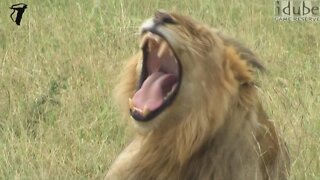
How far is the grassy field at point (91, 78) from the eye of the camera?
3.98m

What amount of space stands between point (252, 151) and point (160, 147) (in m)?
0.31

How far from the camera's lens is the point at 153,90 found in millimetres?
2742

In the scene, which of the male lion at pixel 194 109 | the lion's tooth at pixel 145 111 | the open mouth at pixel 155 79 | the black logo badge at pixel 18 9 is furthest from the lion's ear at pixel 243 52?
the black logo badge at pixel 18 9

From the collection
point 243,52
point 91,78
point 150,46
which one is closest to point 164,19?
point 150,46

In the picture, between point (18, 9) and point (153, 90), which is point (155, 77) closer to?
point (153, 90)

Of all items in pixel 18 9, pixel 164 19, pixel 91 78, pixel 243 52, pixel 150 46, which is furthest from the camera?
pixel 18 9

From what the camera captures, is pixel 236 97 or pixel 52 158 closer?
pixel 236 97

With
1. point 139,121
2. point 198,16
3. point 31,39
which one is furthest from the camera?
point 198,16

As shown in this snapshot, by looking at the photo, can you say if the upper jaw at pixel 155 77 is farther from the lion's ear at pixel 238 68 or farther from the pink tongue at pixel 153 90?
the lion's ear at pixel 238 68

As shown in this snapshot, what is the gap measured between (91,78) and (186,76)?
248 centimetres

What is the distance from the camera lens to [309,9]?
6984 millimetres

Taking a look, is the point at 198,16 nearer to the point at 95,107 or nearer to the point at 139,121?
the point at 95,107

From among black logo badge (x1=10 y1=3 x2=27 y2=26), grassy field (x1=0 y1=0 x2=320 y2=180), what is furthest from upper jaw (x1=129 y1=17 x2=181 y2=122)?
black logo badge (x1=10 y1=3 x2=27 y2=26)

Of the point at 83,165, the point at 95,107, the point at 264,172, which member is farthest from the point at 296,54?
the point at 264,172
